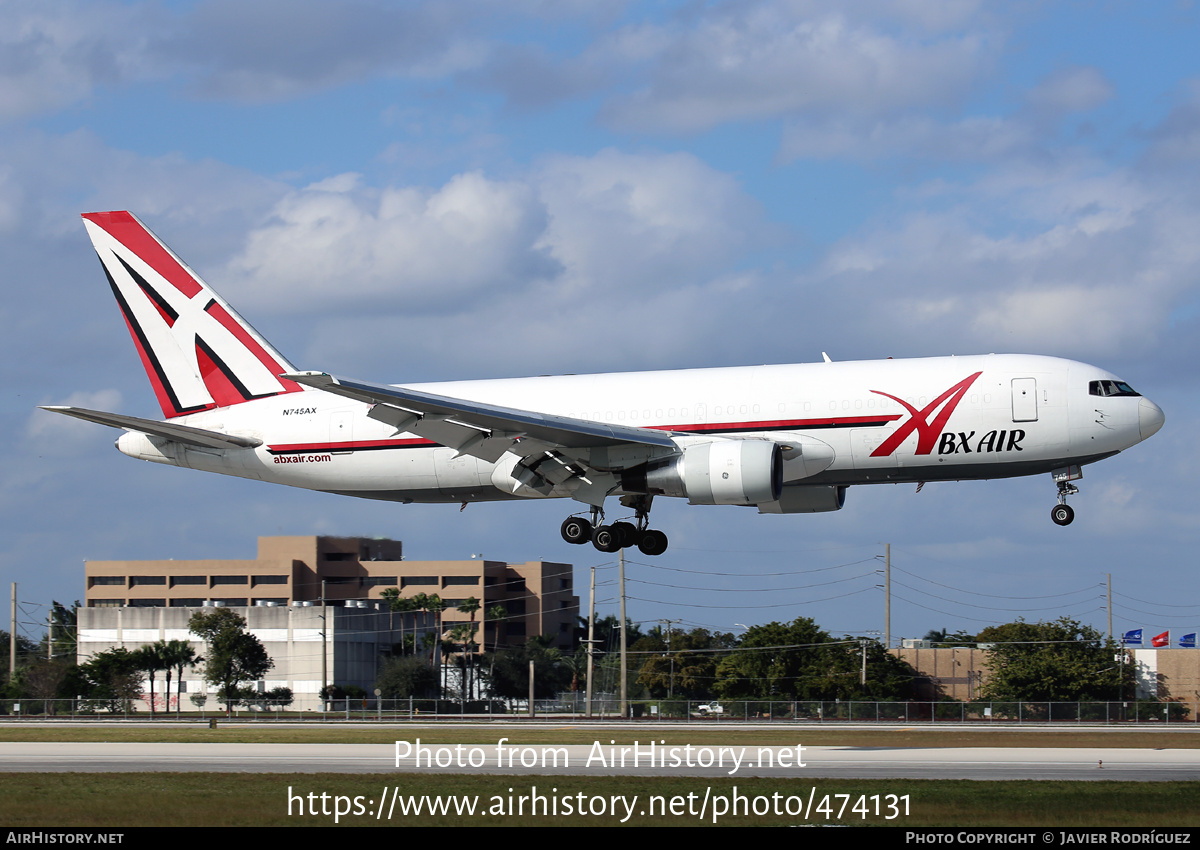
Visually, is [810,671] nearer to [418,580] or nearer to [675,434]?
[675,434]

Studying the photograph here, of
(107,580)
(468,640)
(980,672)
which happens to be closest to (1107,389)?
(980,672)

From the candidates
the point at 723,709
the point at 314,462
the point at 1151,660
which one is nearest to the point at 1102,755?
the point at 314,462

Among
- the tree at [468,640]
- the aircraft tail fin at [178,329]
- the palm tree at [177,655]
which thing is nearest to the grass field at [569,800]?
the aircraft tail fin at [178,329]

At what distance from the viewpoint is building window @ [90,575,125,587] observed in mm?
185125

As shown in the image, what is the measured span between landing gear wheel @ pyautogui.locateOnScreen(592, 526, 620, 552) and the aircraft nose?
15.9 meters

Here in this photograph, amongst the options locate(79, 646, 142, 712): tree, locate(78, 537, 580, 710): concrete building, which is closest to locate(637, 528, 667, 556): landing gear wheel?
locate(79, 646, 142, 712): tree

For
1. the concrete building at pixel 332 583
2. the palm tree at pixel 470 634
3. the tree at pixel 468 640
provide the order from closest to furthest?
1. the tree at pixel 468 640
2. the palm tree at pixel 470 634
3. the concrete building at pixel 332 583

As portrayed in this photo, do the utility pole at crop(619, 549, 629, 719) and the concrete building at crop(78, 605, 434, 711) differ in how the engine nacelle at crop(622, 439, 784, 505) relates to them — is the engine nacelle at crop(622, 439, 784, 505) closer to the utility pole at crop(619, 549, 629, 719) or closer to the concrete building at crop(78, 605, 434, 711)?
the utility pole at crop(619, 549, 629, 719)

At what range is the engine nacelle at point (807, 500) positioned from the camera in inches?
1617

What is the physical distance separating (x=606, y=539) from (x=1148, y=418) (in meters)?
16.4

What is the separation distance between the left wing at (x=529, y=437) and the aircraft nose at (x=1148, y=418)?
13351mm

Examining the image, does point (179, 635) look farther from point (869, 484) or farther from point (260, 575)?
point (869, 484)

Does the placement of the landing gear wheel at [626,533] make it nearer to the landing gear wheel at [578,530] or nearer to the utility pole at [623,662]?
the landing gear wheel at [578,530]

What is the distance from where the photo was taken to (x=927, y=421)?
3744cm
